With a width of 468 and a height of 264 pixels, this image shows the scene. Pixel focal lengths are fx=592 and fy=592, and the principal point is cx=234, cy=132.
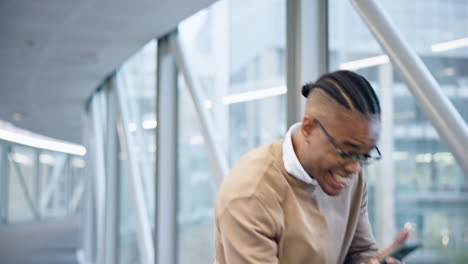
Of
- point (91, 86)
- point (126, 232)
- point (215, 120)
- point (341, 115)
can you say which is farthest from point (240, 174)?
point (91, 86)

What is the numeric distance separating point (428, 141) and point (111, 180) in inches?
257

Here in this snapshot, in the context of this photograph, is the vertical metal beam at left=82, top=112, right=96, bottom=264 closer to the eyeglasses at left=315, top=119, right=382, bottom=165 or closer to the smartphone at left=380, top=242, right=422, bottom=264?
the eyeglasses at left=315, top=119, right=382, bottom=165

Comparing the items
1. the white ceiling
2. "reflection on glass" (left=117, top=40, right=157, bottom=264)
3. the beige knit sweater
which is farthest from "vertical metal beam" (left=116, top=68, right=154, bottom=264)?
the beige knit sweater

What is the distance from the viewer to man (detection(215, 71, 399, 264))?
1.63 m

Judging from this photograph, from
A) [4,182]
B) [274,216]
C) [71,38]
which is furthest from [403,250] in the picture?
[4,182]

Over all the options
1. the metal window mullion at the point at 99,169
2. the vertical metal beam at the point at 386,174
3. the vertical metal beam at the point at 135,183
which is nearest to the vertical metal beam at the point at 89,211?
→ the metal window mullion at the point at 99,169

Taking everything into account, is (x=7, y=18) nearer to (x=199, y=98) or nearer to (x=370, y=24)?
(x=199, y=98)

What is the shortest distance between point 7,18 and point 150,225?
2684 mm

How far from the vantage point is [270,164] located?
1.77 meters

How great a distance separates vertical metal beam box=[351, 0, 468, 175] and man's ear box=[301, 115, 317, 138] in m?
0.80

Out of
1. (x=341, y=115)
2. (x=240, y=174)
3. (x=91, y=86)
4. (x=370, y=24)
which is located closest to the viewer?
(x=341, y=115)

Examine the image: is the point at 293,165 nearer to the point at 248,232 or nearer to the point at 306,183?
the point at 306,183

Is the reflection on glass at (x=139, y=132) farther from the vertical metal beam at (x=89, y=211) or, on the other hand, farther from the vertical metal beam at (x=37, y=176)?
the vertical metal beam at (x=37, y=176)

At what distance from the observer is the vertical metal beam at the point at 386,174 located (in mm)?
2885
